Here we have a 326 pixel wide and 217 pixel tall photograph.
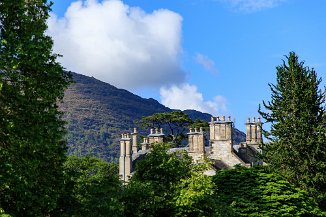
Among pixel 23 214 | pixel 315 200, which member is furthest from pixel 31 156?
pixel 315 200

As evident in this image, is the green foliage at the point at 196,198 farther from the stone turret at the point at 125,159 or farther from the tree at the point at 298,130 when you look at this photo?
the stone turret at the point at 125,159

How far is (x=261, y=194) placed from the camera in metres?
42.6

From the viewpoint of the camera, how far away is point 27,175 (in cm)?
2139

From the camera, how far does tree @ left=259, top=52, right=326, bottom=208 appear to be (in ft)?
159

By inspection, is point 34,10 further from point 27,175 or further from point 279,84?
point 279,84

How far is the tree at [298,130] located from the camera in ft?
159

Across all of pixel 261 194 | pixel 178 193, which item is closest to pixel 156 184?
pixel 178 193

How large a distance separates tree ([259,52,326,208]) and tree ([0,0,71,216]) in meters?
29.2

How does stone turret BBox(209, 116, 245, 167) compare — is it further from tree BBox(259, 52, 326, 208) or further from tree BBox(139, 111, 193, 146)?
tree BBox(139, 111, 193, 146)

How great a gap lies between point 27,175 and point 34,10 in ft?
24.1

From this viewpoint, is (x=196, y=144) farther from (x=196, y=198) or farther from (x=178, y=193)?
(x=196, y=198)

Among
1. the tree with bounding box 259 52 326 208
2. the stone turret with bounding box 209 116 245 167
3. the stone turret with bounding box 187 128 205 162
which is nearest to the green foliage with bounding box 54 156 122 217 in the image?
the tree with bounding box 259 52 326 208

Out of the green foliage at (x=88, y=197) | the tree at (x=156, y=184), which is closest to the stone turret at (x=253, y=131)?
the tree at (x=156, y=184)

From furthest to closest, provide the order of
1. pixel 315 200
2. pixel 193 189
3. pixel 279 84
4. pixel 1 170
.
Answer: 1. pixel 279 84
2. pixel 315 200
3. pixel 193 189
4. pixel 1 170
